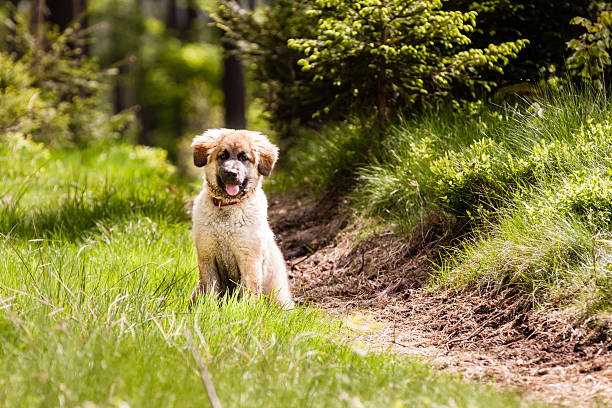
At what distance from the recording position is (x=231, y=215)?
4.84m

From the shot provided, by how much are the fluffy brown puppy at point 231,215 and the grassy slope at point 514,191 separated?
5.35 feet

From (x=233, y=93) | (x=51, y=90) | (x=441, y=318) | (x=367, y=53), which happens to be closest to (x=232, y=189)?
(x=441, y=318)

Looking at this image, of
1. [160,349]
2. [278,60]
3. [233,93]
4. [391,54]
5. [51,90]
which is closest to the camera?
[160,349]

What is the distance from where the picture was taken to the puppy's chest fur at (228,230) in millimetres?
→ 4805

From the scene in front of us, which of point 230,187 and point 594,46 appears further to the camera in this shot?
point 594,46

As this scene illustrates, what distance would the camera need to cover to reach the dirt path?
12.2 feet

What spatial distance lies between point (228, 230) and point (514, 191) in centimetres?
249

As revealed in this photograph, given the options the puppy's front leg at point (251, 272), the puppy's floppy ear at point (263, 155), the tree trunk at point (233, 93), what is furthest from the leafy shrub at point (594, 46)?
the tree trunk at point (233, 93)

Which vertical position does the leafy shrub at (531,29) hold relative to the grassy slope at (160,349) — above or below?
above

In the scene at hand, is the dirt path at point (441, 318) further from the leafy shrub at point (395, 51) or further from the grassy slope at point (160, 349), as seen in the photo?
the leafy shrub at point (395, 51)

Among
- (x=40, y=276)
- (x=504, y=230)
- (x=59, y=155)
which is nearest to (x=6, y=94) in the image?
(x=59, y=155)

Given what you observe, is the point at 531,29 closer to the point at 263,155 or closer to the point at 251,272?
the point at 263,155

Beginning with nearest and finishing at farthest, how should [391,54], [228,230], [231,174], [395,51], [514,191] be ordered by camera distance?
[231,174]
[228,230]
[514,191]
[395,51]
[391,54]

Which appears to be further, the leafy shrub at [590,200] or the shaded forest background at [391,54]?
the shaded forest background at [391,54]
